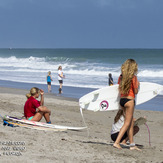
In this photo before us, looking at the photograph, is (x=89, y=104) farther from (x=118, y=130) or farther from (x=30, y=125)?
(x=30, y=125)

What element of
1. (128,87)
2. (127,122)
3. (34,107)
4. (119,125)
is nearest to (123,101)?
(128,87)

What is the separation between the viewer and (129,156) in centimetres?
508

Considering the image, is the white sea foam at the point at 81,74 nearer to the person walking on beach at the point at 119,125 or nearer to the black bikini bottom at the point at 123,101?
the person walking on beach at the point at 119,125

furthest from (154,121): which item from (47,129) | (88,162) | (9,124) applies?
(88,162)

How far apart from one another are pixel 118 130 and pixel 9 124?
2.37 m

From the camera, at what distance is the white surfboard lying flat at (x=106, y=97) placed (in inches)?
230

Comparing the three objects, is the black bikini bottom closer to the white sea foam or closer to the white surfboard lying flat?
the white surfboard lying flat

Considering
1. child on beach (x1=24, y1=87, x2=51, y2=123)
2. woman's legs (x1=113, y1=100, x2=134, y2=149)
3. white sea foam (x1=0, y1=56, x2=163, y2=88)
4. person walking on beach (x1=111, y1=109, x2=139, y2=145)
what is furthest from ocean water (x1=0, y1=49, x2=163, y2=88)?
woman's legs (x1=113, y1=100, x2=134, y2=149)

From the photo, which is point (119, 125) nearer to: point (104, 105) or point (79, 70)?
point (104, 105)

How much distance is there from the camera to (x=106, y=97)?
593 cm

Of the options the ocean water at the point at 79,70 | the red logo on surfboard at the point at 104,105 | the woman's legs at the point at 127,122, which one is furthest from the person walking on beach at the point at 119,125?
the ocean water at the point at 79,70

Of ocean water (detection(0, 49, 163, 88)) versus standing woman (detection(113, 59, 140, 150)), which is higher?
ocean water (detection(0, 49, 163, 88))

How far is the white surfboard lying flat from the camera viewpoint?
584 cm

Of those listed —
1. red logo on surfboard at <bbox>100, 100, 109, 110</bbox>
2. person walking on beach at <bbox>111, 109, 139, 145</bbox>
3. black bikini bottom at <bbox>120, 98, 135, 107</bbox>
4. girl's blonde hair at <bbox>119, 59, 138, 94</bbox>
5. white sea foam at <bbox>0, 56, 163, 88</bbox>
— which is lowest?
person walking on beach at <bbox>111, 109, 139, 145</bbox>
